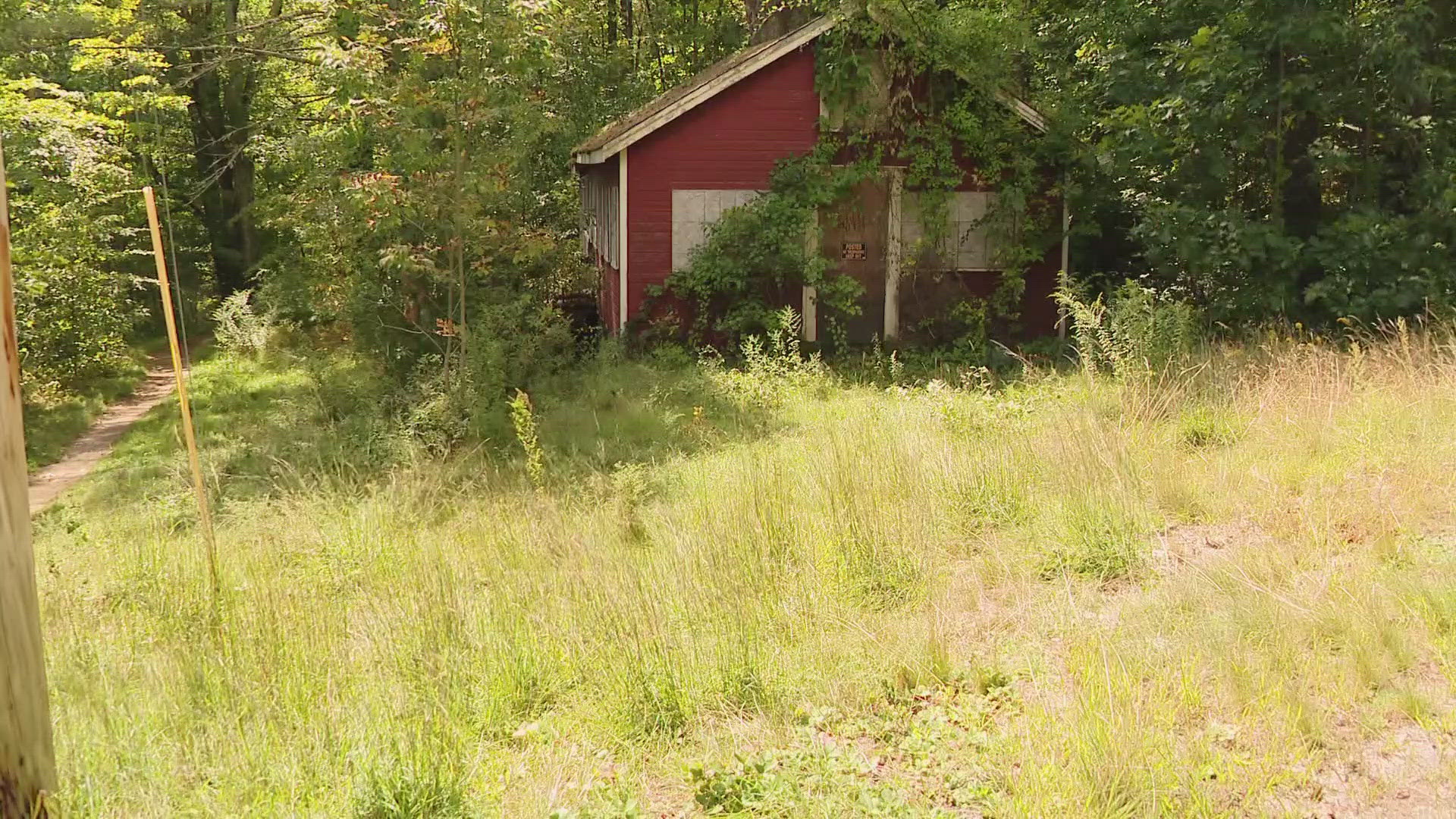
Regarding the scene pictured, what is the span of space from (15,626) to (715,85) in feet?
41.8

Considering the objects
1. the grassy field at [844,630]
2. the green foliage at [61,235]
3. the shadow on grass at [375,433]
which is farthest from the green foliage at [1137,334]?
the green foliage at [61,235]

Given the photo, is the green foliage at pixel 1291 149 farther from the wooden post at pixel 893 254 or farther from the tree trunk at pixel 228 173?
the tree trunk at pixel 228 173

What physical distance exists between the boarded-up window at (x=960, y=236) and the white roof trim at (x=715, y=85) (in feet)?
8.51

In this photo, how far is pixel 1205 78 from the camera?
1221 centimetres

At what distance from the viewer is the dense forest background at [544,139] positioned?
1127 cm

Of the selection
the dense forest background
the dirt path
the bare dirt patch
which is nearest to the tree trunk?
the dirt path

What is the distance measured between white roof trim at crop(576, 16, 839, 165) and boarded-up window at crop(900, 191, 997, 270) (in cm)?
259

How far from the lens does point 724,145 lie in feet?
48.5

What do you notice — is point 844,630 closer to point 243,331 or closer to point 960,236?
point 960,236

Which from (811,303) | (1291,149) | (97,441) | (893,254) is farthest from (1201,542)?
(97,441)

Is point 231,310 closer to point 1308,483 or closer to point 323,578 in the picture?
point 323,578

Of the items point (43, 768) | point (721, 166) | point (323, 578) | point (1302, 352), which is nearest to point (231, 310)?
point (721, 166)

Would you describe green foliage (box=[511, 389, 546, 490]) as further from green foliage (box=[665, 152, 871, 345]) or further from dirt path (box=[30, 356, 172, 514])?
green foliage (box=[665, 152, 871, 345])

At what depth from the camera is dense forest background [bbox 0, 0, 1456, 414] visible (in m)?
11.3
